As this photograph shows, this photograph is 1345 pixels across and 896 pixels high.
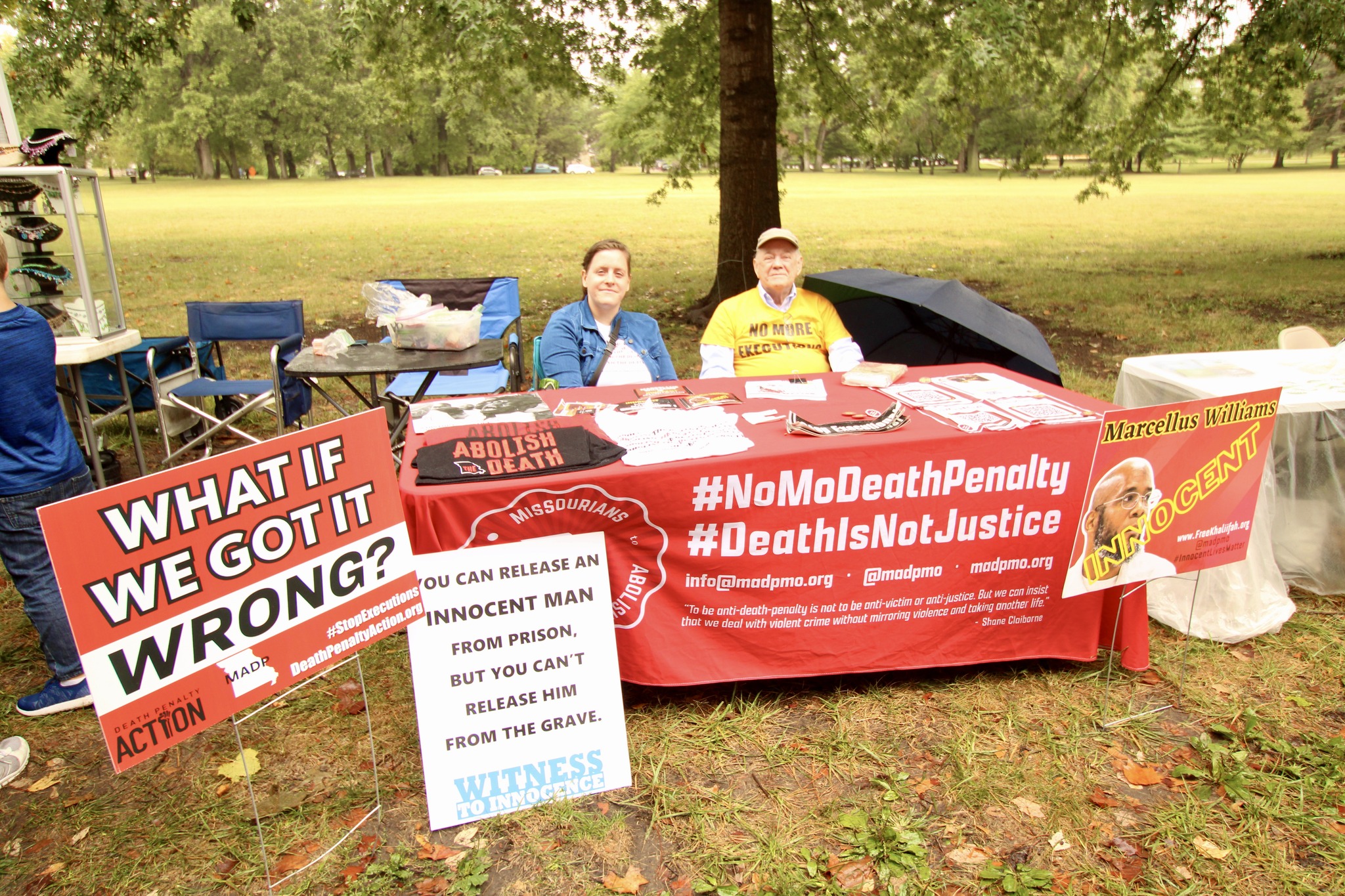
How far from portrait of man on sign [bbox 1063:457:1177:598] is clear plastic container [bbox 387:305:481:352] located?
3111 millimetres

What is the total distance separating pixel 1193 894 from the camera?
220 cm

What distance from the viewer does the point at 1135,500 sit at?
2.68 meters

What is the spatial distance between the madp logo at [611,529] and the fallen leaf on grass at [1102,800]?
1449 mm

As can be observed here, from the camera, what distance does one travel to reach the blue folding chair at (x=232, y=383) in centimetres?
493

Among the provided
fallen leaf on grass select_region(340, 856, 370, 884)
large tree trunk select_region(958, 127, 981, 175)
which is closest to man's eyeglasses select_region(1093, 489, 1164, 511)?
fallen leaf on grass select_region(340, 856, 370, 884)

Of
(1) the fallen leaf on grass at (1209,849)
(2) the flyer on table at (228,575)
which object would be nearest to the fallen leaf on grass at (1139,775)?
(1) the fallen leaf on grass at (1209,849)

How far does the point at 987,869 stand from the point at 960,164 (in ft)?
231

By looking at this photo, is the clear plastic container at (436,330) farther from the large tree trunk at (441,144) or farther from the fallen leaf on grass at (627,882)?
the large tree trunk at (441,144)

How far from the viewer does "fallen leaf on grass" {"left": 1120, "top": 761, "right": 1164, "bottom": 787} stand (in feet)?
8.56

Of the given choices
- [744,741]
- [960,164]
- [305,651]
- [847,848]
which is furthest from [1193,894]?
[960,164]

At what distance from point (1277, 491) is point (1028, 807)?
2.02m

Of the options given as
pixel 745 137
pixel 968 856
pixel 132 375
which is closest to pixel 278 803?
pixel 968 856

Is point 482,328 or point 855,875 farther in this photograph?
point 482,328

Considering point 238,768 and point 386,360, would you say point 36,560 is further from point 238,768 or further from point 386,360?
point 386,360
